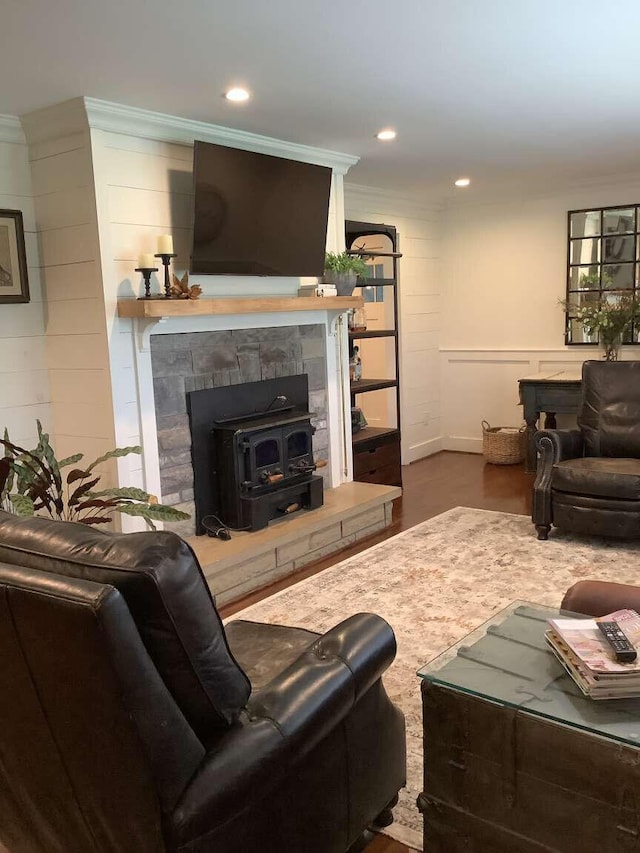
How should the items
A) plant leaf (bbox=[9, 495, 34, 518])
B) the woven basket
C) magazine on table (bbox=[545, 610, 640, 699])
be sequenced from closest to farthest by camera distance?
magazine on table (bbox=[545, 610, 640, 699]) → plant leaf (bbox=[9, 495, 34, 518]) → the woven basket

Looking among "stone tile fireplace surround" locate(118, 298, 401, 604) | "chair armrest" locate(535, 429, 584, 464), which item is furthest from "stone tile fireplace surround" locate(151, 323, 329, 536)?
"chair armrest" locate(535, 429, 584, 464)

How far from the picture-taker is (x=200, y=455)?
158 inches

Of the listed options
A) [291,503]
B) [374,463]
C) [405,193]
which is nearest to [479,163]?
[405,193]

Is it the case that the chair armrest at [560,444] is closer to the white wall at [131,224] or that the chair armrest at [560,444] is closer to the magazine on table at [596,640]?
the white wall at [131,224]

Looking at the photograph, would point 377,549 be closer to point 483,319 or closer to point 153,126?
point 153,126

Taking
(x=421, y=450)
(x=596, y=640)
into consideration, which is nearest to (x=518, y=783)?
(x=596, y=640)

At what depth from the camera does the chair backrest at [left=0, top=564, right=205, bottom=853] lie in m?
1.25

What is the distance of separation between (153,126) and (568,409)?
12.8 feet

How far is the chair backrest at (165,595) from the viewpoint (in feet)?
4.36

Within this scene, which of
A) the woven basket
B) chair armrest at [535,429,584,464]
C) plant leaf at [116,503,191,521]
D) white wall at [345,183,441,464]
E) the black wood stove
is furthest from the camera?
white wall at [345,183,441,464]

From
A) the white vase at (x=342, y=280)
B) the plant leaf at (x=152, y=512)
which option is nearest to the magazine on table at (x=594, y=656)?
the plant leaf at (x=152, y=512)

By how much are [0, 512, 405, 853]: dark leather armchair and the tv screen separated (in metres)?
2.50

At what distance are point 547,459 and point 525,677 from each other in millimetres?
2787

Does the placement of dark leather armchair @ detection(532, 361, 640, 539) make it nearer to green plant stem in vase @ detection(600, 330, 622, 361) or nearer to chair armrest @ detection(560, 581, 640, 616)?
green plant stem in vase @ detection(600, 330, 622, 361)
